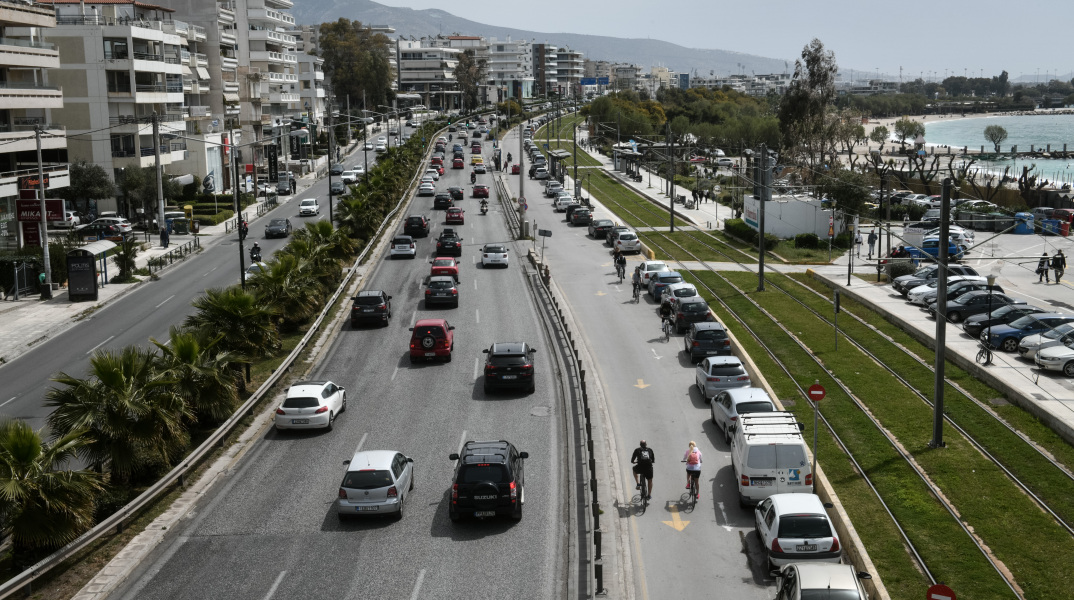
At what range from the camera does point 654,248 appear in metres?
64.2

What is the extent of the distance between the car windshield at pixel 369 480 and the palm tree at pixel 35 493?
17.1ft

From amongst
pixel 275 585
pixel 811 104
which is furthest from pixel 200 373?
pixel 811 104

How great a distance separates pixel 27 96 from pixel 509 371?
4093 cm

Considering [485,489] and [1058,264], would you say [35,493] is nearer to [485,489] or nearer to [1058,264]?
[485,489]

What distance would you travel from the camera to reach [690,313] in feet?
133

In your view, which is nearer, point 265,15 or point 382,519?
point 382,519

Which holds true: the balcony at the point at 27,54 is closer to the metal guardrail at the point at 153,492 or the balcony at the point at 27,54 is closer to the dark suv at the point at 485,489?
the metal guardrail at the point at 153,492

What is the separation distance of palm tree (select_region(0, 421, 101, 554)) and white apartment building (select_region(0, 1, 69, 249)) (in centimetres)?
3778

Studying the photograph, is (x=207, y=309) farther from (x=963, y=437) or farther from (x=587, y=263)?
(x=587, y=263)

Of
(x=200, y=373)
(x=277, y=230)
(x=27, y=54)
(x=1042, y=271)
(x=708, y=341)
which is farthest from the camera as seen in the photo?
(x=277, y=230)

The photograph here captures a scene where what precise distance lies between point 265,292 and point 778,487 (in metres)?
20.8

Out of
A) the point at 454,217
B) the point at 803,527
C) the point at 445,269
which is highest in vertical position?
the point at 454,217

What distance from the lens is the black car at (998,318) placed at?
39.8 metres

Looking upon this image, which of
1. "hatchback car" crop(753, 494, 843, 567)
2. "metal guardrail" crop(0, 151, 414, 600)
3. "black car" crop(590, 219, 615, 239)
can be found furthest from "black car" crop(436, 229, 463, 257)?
"hatchback car" crop(753, 494, 843, 567)
